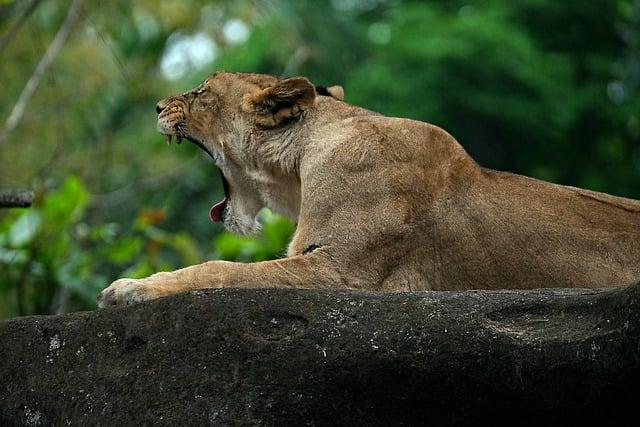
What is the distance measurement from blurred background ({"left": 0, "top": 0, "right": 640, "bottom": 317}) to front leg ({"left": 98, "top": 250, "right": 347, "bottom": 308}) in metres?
11.5

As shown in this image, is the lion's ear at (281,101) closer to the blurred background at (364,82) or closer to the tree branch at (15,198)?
the tree branch at (15,198)

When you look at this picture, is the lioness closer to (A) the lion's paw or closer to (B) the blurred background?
(A) the lion's paw

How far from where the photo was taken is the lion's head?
6.24 meters

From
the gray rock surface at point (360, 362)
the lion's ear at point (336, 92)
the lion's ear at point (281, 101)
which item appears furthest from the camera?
the lion's ear at point (336, 92)

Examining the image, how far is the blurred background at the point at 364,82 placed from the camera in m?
20.2

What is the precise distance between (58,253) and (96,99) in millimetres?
10590

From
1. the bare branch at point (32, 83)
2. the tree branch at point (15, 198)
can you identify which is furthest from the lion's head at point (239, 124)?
the bare branch at point (32, 83)

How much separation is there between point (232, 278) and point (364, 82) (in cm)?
1659

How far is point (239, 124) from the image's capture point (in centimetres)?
636

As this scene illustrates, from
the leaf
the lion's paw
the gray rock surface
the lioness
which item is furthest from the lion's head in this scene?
the leaf

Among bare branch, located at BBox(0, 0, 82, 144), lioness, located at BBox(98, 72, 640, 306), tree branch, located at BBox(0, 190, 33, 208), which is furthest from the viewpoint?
bare branch, located at BBox(0, 0, 82, 144)

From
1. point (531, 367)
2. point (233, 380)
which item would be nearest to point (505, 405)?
point (531, 367)

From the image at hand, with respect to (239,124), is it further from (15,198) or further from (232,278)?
(232,278)

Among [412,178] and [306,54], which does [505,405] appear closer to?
[412,178]
